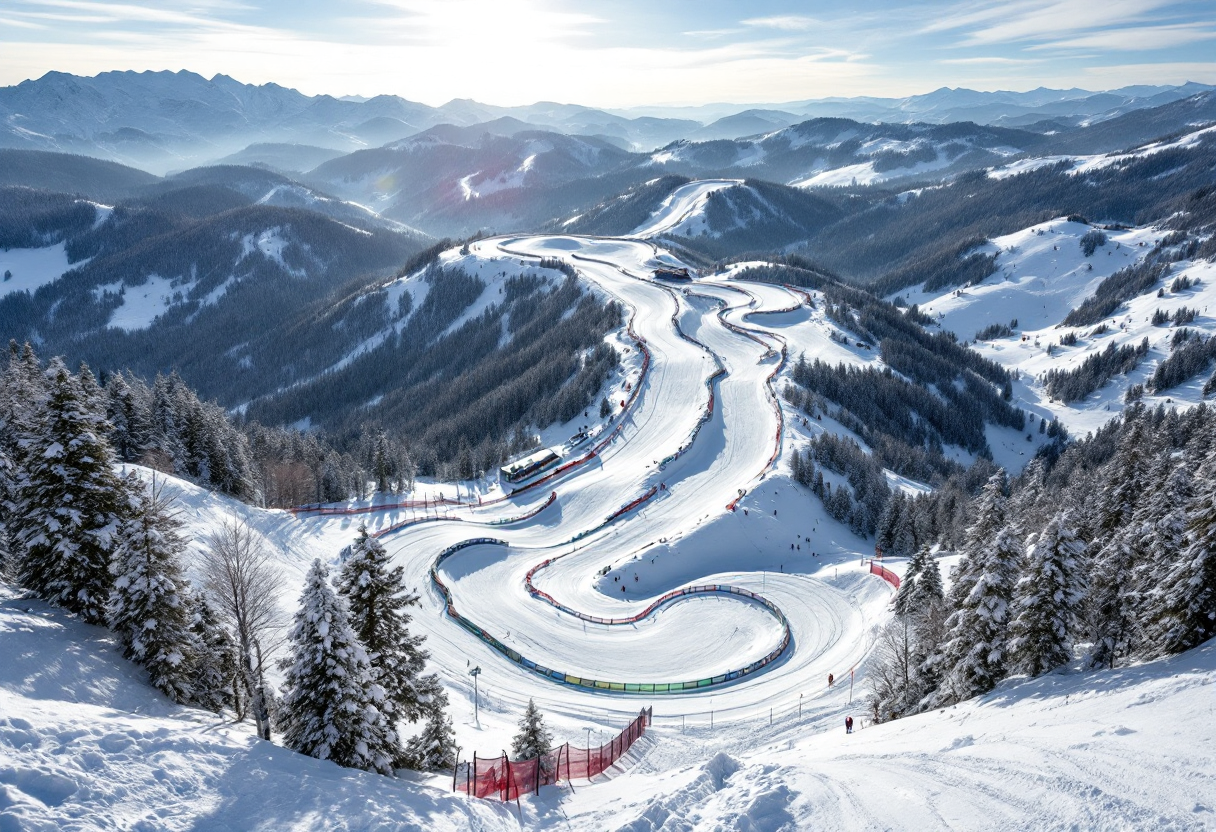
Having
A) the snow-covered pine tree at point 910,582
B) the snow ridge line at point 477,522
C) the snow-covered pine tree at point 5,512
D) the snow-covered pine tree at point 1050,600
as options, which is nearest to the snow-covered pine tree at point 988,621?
the snow-covered pine tree at point 1050,600

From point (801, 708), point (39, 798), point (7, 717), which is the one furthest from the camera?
point (801, 708)

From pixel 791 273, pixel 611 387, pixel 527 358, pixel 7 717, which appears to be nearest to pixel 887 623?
pixel 7 717

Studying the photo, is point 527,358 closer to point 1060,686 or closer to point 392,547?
point 392,547

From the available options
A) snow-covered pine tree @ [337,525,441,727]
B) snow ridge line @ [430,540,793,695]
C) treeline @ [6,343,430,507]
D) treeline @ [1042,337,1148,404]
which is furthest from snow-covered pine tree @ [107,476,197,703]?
treeline @ [1042,337,1148,404]

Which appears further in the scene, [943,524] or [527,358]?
[527,358]

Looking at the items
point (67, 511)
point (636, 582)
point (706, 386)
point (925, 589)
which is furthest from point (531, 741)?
point (706, 386)

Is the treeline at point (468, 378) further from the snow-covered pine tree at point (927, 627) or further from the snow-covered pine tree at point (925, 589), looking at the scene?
the snow-covered pine tree at point (927, 627)

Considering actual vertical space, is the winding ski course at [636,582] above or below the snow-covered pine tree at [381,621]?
below
